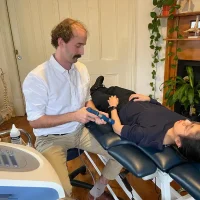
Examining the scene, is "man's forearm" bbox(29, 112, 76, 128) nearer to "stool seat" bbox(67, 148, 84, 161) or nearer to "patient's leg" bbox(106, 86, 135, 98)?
"stool seat" bbox(67, 148, 84, 161)

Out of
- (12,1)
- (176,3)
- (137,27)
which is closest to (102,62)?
(137,27)

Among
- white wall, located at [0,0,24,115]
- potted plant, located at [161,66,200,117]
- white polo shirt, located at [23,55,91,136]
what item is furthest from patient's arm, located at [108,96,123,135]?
white wall, located at [0,0,24,115]

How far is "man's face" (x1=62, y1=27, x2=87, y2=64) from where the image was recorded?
50.9 inches

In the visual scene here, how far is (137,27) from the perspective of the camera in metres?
2.82

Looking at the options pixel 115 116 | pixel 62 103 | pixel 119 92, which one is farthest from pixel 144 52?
pixel 62 103

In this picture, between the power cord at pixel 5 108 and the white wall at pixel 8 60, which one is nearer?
the white wall at pixel 8 60

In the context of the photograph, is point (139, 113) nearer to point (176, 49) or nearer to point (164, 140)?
point (164, 140)

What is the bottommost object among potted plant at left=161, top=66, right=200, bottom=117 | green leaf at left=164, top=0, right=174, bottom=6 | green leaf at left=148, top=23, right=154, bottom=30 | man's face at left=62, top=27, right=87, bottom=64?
potted plant at left=161, top=66, right=200, bottom=117

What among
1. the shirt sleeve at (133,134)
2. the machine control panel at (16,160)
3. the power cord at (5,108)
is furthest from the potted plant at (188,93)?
the power cord at (5,108)

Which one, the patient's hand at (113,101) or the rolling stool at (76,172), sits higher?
the patient's hand at (113,101)

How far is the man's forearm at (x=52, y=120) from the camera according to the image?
1217mm

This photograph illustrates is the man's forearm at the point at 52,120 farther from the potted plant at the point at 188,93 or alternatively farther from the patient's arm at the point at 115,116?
the potted plant at the point at 188,93

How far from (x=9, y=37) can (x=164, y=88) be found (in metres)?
2.16

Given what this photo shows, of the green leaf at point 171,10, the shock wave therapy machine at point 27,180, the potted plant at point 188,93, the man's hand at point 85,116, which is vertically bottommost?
the potted plant at point 188,93
